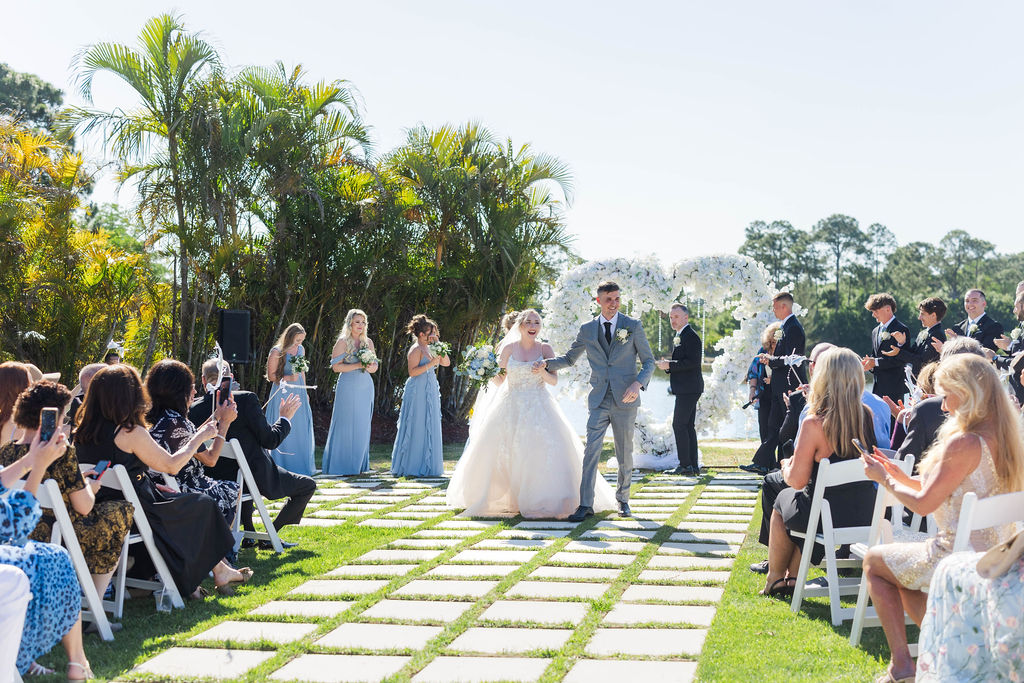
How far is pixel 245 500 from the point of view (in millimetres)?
6418

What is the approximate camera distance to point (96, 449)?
4.85 m

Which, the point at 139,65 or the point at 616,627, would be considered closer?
the point at 616,627

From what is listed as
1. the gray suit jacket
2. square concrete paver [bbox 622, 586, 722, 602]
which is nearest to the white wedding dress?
the gray suit jacket

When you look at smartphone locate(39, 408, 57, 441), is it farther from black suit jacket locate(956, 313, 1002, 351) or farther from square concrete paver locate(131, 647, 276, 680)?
black suit jacket locate(956, 313, 1002, 351)

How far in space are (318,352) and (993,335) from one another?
396 inches

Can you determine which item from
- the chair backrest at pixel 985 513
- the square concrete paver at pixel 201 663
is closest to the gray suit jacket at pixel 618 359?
the square concrete paver at pixel 201 663

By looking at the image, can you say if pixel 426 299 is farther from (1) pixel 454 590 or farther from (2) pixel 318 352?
(1) pixel 454 590

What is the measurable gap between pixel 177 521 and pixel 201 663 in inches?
50.1

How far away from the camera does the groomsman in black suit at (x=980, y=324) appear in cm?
902

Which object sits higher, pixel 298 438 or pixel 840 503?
pixel 840 503

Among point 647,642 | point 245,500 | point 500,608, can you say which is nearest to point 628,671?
point 647,642

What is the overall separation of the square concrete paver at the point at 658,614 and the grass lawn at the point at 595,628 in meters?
0.07

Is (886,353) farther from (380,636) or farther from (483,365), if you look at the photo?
(380,636)

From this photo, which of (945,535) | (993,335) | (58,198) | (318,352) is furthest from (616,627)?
(318,352)
